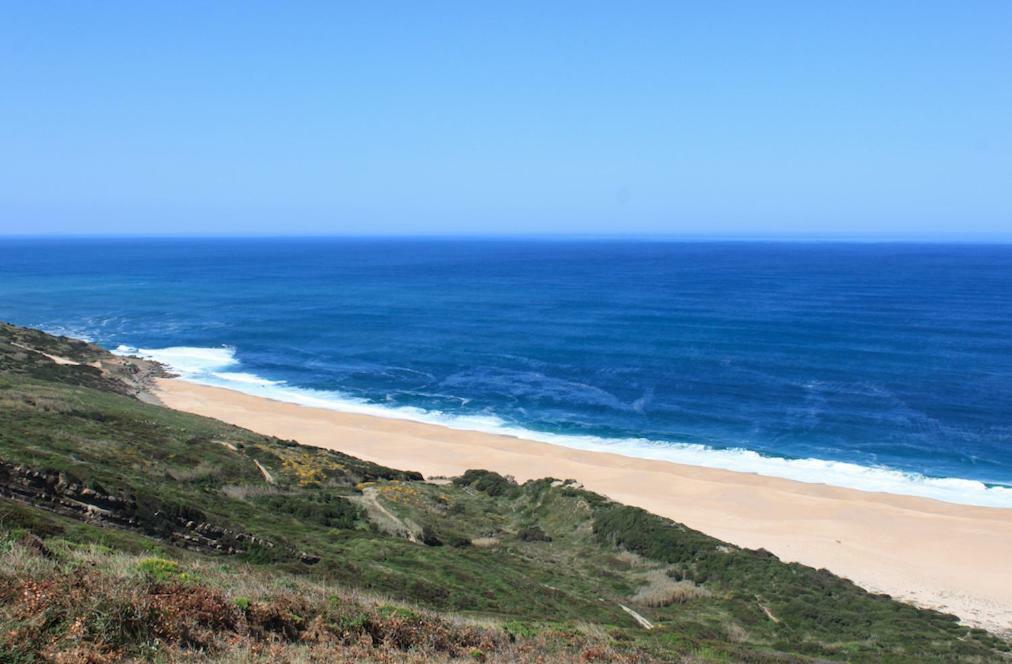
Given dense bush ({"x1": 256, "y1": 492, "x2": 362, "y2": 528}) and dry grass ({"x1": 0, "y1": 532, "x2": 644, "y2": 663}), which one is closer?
dry grass ({"x1": 0, "y1": 532, "x2": 644, "y2": 663})

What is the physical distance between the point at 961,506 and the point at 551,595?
3132 centimetres

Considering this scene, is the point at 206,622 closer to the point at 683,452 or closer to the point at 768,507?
the point at 768,507

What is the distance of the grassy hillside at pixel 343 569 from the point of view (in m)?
9.84

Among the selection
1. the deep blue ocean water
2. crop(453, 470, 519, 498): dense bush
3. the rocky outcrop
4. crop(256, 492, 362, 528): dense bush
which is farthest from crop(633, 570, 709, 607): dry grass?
the deep blue ocean water

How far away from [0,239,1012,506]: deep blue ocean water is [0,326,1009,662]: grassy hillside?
66.3 feet

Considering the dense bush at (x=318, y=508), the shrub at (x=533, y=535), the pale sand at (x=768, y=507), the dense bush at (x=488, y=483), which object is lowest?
the pale sand at (x=768, y=507)

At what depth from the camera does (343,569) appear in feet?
60.3

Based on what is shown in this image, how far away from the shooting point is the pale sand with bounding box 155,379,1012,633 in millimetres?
30938

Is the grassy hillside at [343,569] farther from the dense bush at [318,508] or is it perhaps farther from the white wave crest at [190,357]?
the white wave crest at [190,357]

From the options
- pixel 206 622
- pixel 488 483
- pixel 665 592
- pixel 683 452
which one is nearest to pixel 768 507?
pixel 683 452

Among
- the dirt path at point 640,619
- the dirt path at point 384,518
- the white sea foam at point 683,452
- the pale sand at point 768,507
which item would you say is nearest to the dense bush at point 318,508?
the dirt path at point 384,518

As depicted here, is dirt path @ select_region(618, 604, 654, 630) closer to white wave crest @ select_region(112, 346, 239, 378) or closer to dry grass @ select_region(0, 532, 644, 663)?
dry grass @ select_region(0, 532, 644, 663)

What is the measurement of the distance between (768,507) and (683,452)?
9611mm

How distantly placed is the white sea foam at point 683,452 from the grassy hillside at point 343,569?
15427 millimetres
